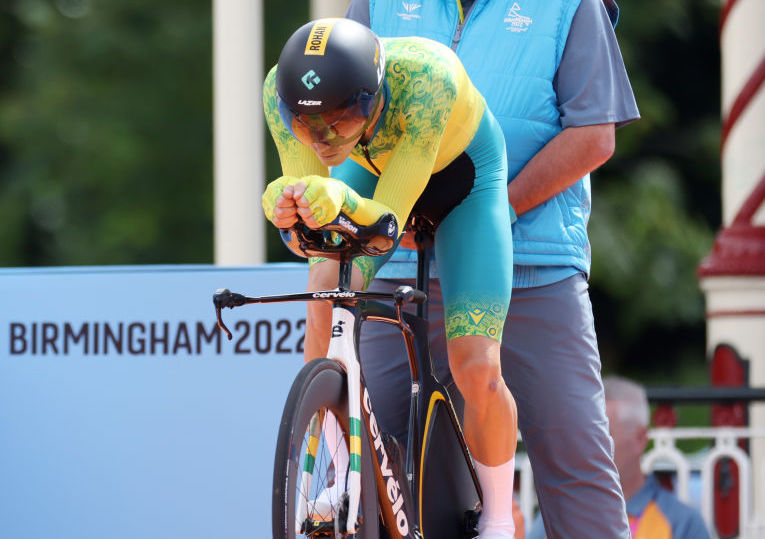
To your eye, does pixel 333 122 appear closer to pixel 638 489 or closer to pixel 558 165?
pixel 558 165

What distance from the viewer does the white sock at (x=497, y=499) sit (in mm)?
3467

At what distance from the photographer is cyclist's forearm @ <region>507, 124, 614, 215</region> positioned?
3639 mm

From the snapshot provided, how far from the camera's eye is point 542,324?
3674 mm

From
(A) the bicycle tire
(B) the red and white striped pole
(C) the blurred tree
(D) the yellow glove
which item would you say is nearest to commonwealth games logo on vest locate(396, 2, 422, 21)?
(D) the yellow glove

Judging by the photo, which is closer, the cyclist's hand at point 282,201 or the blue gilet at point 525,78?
the cyclist's hand at point 282,201

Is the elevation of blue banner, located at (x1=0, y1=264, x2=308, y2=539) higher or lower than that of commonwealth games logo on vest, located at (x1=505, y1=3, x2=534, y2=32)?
lower

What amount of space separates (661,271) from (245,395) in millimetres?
11131

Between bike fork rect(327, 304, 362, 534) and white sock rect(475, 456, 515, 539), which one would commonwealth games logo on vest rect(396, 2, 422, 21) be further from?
white sock rect(475, 456, 515, 539)

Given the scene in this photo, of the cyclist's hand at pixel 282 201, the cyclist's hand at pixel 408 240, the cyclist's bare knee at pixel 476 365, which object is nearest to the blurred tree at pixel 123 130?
the cyclist's hand at pixel 408 240

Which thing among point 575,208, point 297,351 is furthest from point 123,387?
point 575,208

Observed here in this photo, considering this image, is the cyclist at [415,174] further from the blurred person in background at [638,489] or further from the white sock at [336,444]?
the blurred person in background at [638,489]

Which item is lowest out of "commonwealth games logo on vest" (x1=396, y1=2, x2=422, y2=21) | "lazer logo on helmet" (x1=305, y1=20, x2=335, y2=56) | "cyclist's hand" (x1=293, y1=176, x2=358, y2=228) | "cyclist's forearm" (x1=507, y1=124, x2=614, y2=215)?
"cyclist's hand" (x1=293, y1=176, x2=358, y2=228)

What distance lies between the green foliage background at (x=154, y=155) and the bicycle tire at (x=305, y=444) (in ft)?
34.4

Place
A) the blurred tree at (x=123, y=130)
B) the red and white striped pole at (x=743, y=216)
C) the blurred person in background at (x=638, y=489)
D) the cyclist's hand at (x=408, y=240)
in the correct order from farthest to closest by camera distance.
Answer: the blurred tree at (x=123, y=130) < the red and white striped pole at (x=743, y=216) < the blurred person in background at (x=638, y=489) < the cyclist's hand at (x=408, y=240)
